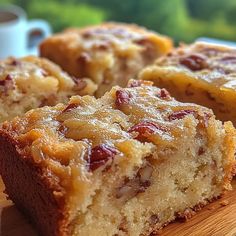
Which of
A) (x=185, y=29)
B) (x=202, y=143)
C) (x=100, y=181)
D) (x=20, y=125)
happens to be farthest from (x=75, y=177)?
(x=185, y=29)

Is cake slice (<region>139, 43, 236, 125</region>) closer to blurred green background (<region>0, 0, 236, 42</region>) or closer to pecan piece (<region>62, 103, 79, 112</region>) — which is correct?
pecan piece (<region>62, 103, 79, 112</region>)

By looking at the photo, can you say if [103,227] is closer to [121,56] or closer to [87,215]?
[87,215]

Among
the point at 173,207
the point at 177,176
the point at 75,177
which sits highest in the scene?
the point at 75,177

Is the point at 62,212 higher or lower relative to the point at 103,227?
higher

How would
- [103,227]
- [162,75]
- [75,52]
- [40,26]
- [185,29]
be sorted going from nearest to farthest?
[103,227] → [162,75] → [75,52] → [40,26] → [185,29]

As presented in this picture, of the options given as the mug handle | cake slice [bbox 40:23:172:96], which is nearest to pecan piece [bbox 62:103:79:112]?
cake slice [bbox 40:23:172:96]

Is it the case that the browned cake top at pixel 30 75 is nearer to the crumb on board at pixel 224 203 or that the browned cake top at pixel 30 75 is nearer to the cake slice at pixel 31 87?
the cake slice at pixel 31 87
